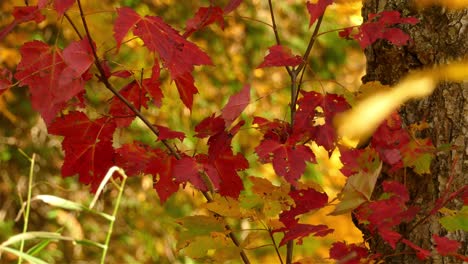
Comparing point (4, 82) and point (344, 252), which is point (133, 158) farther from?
point (344, 252)

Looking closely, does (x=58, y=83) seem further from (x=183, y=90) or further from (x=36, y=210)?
(x=36, y=210)

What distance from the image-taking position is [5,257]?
4.76m

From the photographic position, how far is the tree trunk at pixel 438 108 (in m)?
1.84

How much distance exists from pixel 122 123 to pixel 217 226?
0.86 feet

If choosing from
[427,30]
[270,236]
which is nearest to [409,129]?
[427,30]

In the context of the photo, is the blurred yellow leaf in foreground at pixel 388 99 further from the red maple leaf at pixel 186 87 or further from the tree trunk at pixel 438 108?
the red maple leaf at pixel 186 87

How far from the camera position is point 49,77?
63.0 inches

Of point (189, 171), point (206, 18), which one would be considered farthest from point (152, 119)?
point (189, 171)

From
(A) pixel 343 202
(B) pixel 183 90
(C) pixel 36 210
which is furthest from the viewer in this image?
(C) pixel 36 210

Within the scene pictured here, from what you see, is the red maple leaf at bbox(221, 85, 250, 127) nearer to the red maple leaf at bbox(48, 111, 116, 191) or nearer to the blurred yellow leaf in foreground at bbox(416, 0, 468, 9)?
the red maple leaf at bbox(48, 111, 116, 191)

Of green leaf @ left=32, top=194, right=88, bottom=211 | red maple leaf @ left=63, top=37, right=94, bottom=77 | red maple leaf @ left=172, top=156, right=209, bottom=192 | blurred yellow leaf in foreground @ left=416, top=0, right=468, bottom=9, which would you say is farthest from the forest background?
green leaf @ left=32, top=194, right=88, bottom=211

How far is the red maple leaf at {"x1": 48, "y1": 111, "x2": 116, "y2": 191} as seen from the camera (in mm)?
1751

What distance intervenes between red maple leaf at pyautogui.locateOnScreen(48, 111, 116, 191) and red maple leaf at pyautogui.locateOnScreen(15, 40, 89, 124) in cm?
11

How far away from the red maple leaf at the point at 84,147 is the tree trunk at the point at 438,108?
554 mm
